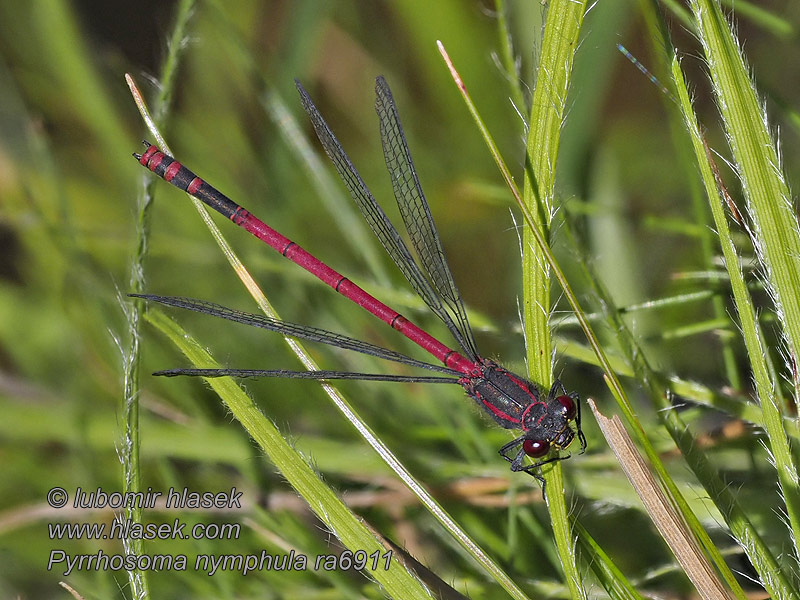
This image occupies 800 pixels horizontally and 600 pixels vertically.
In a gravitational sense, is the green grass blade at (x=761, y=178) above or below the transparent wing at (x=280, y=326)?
above

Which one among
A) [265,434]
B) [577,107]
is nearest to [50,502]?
[265,434]

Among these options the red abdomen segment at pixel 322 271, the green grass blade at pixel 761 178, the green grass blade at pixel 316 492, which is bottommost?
the green grass blade at pixel 316 492

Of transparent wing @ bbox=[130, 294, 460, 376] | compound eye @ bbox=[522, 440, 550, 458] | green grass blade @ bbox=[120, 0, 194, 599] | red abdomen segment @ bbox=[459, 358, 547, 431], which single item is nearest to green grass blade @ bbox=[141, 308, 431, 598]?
green grass blade @ bbox=[120, 0, 194, 599]

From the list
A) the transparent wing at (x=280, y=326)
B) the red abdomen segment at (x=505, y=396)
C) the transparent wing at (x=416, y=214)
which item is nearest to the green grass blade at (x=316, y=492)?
the transparent wing at (x=280, y=326)

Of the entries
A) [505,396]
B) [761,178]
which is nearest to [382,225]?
[505,396]

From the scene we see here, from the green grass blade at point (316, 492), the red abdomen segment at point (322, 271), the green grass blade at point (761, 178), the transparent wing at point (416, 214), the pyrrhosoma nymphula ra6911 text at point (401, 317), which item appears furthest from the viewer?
the red abdomen segment at point (322, 271)

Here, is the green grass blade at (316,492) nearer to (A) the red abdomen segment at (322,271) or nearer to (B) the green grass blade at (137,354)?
(B) the green grass blade at (137,354)

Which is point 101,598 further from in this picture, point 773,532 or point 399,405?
point 773,532
